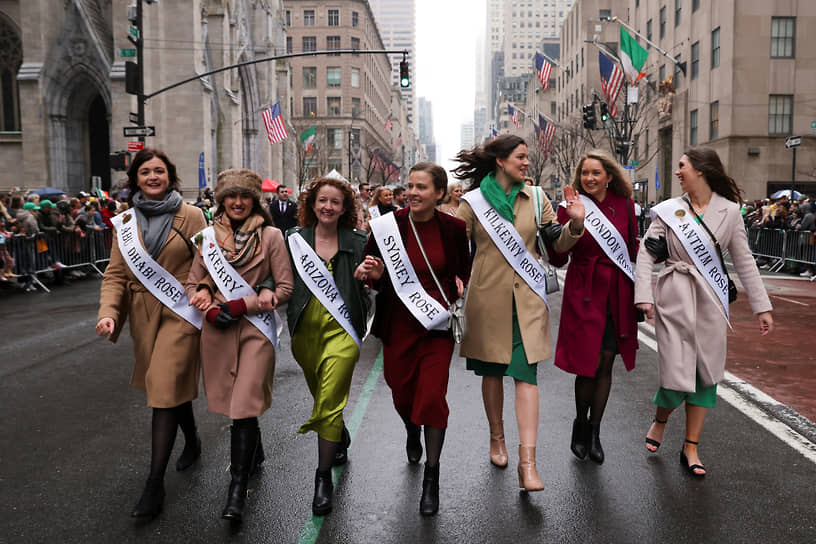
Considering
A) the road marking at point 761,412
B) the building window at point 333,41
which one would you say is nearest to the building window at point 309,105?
the building window at point 333,41

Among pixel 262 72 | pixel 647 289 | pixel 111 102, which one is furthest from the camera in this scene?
pixel 262 72

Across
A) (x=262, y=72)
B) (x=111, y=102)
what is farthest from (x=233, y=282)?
(x=262, y=72)

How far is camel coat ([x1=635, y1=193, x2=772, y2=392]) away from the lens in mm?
4504

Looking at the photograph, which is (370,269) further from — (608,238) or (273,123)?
(273,123)

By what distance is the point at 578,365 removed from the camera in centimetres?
457

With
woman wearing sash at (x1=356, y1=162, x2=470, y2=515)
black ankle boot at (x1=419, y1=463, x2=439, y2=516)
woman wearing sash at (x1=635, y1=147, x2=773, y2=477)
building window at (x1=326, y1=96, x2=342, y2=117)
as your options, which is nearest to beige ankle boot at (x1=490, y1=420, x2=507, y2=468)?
woman wearing sash at (x1=356, y1=162, x2=470, y2=515)

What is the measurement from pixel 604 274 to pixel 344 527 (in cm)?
226

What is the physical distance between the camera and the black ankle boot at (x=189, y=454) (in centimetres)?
459

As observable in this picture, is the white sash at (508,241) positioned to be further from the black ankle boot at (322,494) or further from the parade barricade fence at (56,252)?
the parade barricade fence at (56,252)

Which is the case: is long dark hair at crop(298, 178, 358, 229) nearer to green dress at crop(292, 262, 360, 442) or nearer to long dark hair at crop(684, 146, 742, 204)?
green dress at crop(292, 262, 360, 442)

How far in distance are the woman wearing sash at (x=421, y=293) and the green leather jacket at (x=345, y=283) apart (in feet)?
0.30

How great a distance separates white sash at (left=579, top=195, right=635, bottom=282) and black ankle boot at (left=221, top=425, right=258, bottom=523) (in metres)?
2.43

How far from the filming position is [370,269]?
3992 mm

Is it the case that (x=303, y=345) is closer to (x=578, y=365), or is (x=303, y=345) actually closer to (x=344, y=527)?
(x=344, y=527)
